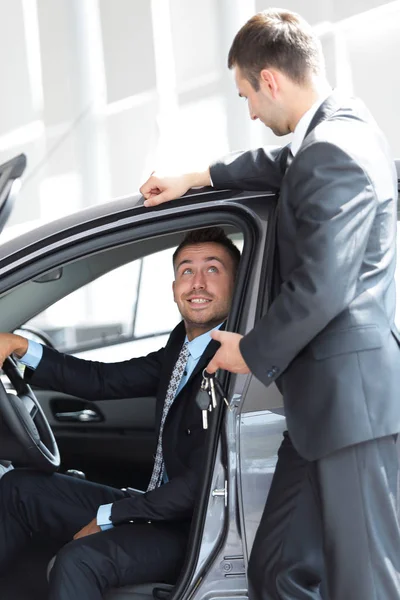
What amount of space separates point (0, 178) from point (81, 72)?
5361 millimetres

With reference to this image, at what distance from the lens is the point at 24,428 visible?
248 cm

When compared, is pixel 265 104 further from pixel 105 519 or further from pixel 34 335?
pixel 34 335

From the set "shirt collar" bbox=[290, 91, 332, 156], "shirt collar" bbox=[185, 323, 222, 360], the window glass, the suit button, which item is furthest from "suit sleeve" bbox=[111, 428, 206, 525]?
the window glass

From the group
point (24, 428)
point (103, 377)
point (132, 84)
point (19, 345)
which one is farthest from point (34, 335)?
point (132, 84)

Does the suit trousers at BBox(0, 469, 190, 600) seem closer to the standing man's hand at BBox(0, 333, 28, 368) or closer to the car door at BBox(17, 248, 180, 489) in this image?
the standing man's hand at BBox(0, 333, 28, 368)

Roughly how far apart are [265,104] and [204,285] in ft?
1.90

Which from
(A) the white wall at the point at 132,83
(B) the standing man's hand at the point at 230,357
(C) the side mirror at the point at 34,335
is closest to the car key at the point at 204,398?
(B) the standing man's hand at the point at 230,357

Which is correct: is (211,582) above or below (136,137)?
below

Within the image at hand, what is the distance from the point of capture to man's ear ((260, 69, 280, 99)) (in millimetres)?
2057

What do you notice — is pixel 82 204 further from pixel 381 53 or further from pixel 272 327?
pixel 272 327

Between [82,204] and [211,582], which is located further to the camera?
[82,204]

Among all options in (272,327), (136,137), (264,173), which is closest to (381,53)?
(136,137)

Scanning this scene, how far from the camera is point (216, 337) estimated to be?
2.05 meters

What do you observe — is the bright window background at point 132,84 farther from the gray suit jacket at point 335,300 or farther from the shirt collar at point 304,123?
the gray suit jacket at point 335,300
